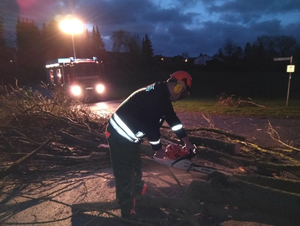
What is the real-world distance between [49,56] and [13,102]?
122ft

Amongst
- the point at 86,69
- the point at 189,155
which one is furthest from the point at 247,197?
the point at 86,69

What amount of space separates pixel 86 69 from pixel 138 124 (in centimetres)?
1199

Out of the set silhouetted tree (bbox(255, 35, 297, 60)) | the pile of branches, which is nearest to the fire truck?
the pile of branches

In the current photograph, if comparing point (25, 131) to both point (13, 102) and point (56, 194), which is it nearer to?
point (13, 102)

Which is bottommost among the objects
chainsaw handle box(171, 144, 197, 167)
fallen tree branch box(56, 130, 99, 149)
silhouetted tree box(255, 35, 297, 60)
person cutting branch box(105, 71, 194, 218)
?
fallen tree branch box(56, 130, 99, 149)

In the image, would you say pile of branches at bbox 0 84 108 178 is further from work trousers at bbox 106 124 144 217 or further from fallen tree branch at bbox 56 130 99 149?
work trousers at bbox 106 124 144 217

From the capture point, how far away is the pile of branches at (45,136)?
4469 millimetres

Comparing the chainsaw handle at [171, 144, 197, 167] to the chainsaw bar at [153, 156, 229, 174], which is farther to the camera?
the chainsaw bar at [153, 156, 229, 174]

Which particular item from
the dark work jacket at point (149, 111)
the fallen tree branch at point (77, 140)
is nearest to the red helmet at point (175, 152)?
the dark work jacket at point (149, 111)

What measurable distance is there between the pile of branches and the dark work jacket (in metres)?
1.87

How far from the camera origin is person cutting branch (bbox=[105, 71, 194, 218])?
2.70 meters

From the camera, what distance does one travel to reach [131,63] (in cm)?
3881

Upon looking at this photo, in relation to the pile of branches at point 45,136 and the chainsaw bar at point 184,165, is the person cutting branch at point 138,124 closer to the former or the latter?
the chainsaw bar at point 184,165

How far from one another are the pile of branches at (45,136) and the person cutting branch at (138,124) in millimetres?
1620
